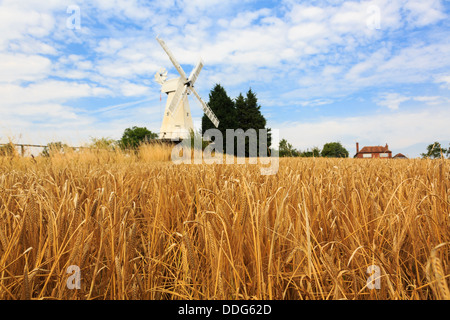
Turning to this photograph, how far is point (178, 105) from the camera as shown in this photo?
23859mm

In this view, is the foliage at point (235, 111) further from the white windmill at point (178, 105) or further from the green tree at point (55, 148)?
the green tree at point (55, 148)

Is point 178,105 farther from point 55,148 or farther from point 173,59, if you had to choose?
point 55,148

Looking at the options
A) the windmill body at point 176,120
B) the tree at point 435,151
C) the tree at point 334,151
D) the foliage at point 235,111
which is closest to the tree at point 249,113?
the foliage at point 235,111

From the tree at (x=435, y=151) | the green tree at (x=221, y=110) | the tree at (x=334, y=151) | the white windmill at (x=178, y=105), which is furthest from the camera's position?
the green tree at (x=221, y=110)

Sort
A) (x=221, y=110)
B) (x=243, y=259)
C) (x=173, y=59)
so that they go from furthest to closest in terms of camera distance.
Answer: (x=221, y=110)
(x=173, y=59)
(x=243, y=259)

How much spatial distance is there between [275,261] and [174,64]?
25123mm

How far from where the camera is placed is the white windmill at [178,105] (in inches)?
922

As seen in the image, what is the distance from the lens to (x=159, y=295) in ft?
3.59

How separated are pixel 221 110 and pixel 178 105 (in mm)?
9872

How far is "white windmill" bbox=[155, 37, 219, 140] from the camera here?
2342 centimetres

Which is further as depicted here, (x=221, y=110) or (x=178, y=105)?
(x=221, y=110)

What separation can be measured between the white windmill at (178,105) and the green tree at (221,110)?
274 inches

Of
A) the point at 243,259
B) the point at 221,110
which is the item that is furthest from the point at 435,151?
the point at 221,110
